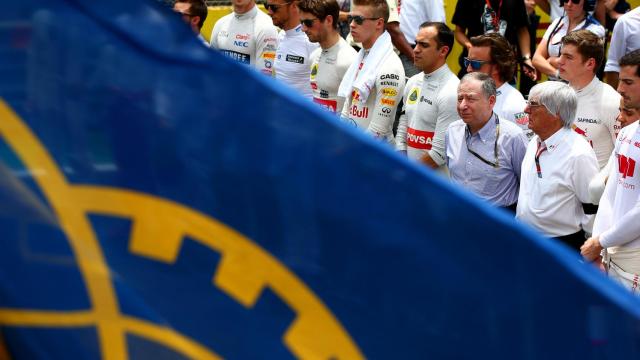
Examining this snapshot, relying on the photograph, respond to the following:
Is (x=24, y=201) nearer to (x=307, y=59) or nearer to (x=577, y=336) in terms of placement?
(x=577, y=336)

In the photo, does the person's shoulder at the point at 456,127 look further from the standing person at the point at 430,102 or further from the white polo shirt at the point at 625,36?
the white polo shirt at the point at 625,36

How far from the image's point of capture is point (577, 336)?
→ 7.48ft

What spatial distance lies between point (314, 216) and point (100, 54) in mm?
683

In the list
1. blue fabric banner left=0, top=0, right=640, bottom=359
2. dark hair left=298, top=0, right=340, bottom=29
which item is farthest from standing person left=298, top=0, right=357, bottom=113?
blue fabric banner left=0, top=0, right=640, bottom=359

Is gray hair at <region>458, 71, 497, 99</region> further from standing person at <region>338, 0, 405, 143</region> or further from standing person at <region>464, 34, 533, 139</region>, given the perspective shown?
standing person at <region>338, 0, 405, 143</region>

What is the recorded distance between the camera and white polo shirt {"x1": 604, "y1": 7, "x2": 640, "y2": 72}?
8203 mm

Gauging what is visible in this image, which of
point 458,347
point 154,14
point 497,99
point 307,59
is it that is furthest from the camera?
point 307,59

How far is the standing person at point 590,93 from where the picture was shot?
680 cm

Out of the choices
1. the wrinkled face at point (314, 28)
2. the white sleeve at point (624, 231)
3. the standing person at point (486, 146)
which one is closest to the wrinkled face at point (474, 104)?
the standing person at point (486, 146)

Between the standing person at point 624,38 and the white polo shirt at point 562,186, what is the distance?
2.41 m

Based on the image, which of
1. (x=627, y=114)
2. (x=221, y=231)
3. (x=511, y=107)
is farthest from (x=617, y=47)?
(x=221, y=231)

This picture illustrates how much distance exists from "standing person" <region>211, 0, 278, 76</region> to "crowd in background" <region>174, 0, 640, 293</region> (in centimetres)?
1

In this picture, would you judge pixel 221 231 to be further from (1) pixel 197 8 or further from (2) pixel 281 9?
(1) pixel 197 8

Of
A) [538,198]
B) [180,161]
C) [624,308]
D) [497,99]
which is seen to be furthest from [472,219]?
[497,99]
